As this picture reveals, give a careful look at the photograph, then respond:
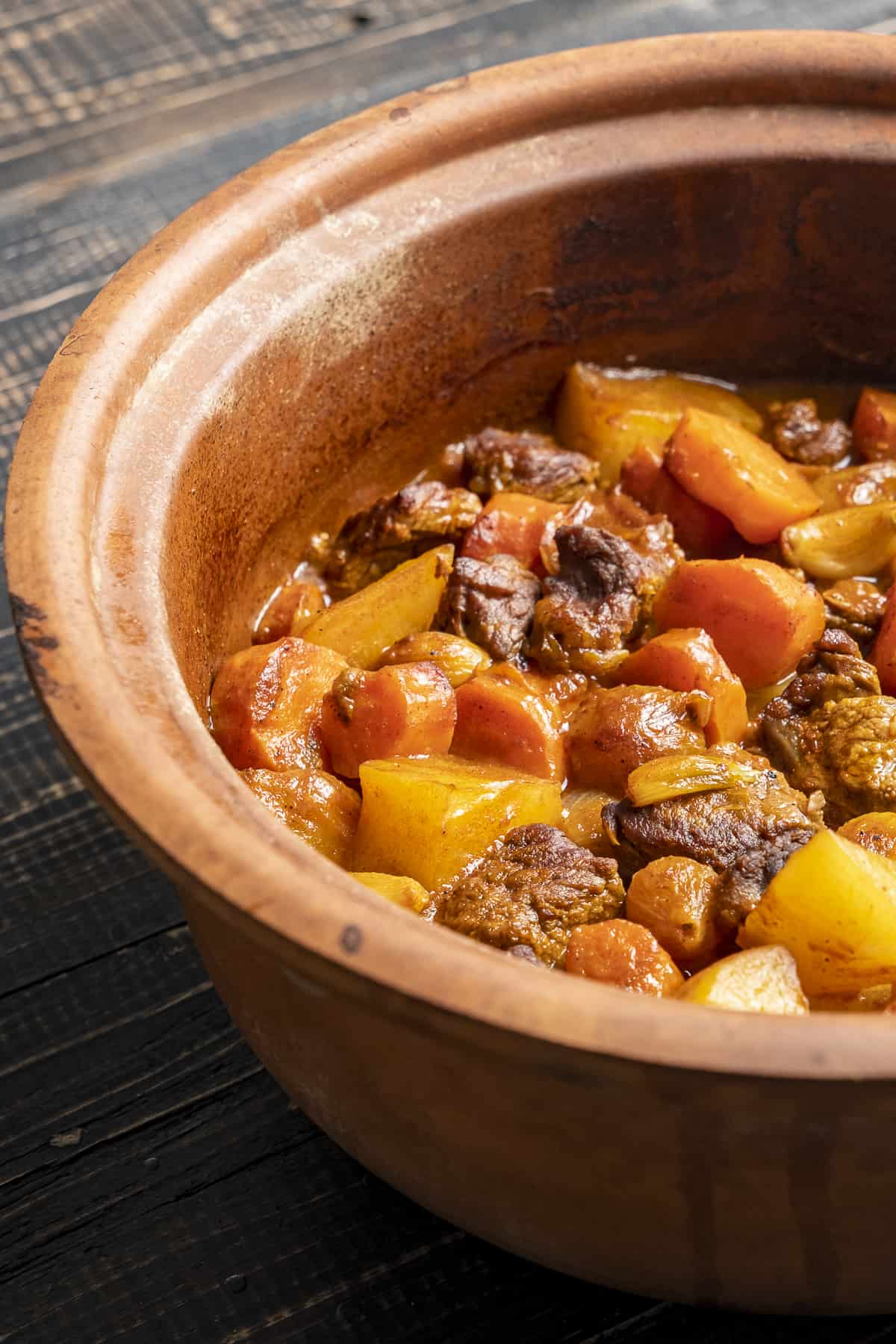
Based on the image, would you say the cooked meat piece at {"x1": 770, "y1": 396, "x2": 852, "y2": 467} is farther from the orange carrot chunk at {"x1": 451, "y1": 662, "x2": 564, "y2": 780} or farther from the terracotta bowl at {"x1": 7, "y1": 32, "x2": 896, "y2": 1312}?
the orange carrot chunk at {"x1": 451, "y1": 662, "x2": 564, "y2": 780}

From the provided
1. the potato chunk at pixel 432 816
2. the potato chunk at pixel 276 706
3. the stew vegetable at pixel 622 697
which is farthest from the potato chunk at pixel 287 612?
the potato chunk at pixel 432 816

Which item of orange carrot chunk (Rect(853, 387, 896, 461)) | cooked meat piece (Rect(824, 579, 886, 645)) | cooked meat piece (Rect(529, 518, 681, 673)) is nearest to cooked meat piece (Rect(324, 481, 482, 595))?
cooked meat piece (Rect(529, 518, 681, 673))

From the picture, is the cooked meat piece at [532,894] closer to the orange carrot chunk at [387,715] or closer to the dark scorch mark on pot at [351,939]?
the orange carrot chunk at [387,715]

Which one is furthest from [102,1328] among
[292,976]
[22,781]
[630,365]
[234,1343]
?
[630,365]

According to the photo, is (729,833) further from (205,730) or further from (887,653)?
(205,730)

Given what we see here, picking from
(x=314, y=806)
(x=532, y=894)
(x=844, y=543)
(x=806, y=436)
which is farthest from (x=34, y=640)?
(x=806, y=436)
